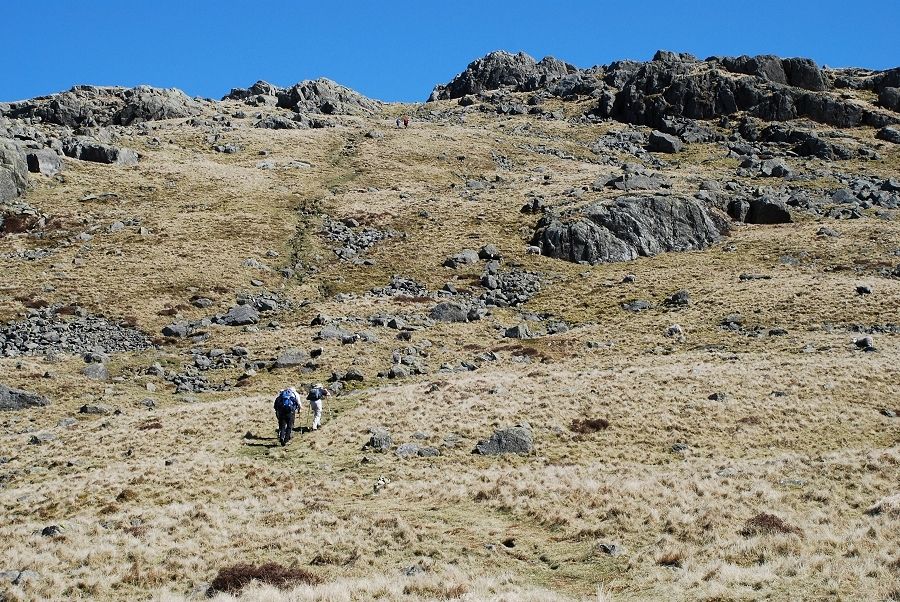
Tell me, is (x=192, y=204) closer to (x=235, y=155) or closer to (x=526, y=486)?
(x=235, y=155)

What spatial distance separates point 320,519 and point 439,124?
12019 cm

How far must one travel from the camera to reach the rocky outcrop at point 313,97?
14325 cm

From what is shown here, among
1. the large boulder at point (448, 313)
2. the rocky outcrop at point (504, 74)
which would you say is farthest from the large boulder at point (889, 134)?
the large boulder at point (448, 313)

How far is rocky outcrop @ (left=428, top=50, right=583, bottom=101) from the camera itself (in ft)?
573

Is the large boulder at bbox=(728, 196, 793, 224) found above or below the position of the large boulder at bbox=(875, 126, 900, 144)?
below

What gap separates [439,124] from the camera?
13038 cm

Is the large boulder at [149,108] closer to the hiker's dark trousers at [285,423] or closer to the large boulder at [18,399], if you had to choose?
the large boulder at [18,399]

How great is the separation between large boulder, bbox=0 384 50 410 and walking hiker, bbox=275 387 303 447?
1321 cm

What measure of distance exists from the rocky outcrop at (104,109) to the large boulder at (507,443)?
12209cm

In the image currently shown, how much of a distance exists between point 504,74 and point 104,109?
10401 centimetres

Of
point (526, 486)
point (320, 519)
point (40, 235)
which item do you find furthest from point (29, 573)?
point (40, 235)

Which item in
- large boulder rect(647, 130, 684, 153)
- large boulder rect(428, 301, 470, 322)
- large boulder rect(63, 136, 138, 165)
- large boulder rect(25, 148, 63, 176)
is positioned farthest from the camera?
large boulder rect(647, 130, 684, 153)

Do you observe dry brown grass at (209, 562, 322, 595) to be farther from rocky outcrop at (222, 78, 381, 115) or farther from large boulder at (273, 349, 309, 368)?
rocky outcrop at (222, 78, 381, 115)

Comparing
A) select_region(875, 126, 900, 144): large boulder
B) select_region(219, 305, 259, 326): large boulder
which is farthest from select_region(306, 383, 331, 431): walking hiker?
select_region(875, 126, 900, 144): large boulder
